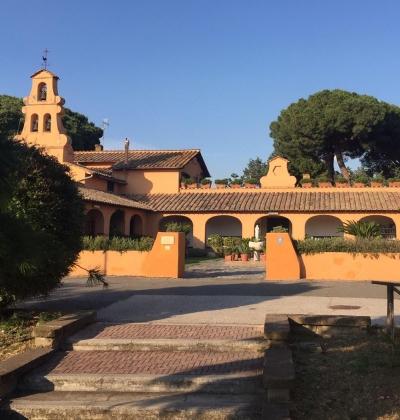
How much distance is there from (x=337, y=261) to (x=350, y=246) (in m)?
0.64

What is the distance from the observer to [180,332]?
738cm

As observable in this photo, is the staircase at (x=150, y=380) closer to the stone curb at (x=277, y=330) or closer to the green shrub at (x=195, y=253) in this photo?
the stone curb at (x=277, y=330)

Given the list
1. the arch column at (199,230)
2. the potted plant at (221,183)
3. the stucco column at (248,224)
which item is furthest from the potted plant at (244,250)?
the potted plant at (221,183)

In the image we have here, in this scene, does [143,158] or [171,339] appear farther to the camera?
[143,158]

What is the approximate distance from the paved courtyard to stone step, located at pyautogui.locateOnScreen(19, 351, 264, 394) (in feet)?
6.03

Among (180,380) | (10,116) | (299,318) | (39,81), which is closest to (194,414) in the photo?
(180,380)

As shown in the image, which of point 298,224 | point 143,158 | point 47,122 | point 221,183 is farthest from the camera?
point 143,158

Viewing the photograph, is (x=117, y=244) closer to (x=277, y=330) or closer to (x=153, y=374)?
(x=277, y=330)

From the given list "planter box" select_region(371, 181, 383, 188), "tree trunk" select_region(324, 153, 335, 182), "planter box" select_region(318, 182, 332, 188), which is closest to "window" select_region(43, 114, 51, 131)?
"planter box" select_region(318, 182, 332, 188)

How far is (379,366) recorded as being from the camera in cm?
589

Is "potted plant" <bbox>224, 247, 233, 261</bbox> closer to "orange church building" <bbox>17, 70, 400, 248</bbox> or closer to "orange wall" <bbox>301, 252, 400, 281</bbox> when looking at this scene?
"orange church building" <bbox>17, 70, 400, 248</bbox>

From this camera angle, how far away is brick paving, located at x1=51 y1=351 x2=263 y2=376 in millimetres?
5855

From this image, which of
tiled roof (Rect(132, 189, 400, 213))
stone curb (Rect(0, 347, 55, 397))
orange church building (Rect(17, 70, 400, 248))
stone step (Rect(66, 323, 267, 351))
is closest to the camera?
stone curb (Rect(0, 347, 55, 397))

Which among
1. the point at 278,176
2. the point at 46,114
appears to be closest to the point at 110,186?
the point at 46,114
